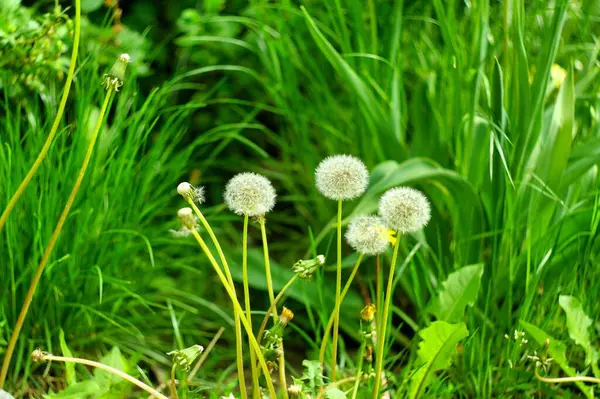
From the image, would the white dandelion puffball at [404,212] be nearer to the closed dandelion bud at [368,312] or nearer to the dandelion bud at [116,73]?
the closed dandelion bud at [368,312]

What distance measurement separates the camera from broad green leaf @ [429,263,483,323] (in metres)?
1.58

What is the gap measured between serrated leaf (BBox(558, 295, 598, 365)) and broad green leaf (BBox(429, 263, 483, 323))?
16 centimetres

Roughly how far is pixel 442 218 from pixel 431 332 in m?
0.63

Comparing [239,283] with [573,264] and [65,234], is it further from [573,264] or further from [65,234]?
[573,264]

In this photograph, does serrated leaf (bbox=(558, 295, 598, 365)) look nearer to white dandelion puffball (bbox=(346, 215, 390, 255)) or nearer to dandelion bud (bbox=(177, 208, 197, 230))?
white dandelion puffball (bbox=(346, 215, 390, 255))

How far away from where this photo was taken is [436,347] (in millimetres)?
1435

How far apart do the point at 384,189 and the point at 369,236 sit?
0.51 m

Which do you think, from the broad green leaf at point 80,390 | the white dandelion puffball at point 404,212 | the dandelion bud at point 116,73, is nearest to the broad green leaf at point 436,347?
the white dandelion puffball at point 404,212

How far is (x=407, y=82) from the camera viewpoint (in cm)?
248

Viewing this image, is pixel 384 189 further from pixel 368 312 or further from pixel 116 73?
pixel 116 73

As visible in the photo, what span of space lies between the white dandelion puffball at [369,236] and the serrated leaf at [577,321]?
1.49 feet

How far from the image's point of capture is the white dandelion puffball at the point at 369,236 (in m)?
1.23

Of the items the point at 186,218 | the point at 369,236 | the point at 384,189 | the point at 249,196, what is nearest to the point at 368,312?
the point at 369,236

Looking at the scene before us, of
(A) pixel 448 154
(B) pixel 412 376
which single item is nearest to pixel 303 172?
(A) pixel 448 154
